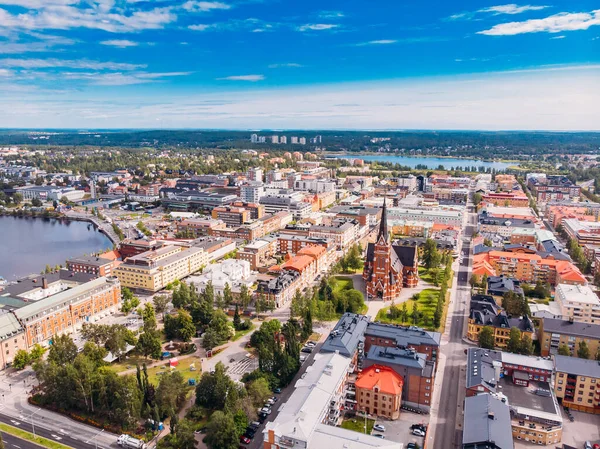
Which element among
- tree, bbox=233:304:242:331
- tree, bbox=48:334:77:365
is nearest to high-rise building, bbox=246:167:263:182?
tree, bbox=233:304:242:331

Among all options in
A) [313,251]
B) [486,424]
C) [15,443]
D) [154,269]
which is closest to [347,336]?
[486,424]

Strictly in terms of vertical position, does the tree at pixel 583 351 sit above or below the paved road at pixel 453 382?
above

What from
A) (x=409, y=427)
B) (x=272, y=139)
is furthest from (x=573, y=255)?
(x=272, y=139)

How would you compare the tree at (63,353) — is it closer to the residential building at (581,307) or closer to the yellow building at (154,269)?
the yellow building at (154,269)

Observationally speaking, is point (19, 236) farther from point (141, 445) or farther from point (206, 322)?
point (141, 445)

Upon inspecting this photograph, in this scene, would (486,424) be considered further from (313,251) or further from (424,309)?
(313,251)

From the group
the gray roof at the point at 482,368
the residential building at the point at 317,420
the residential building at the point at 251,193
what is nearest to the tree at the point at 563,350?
the gray roof at the point at 482,368
